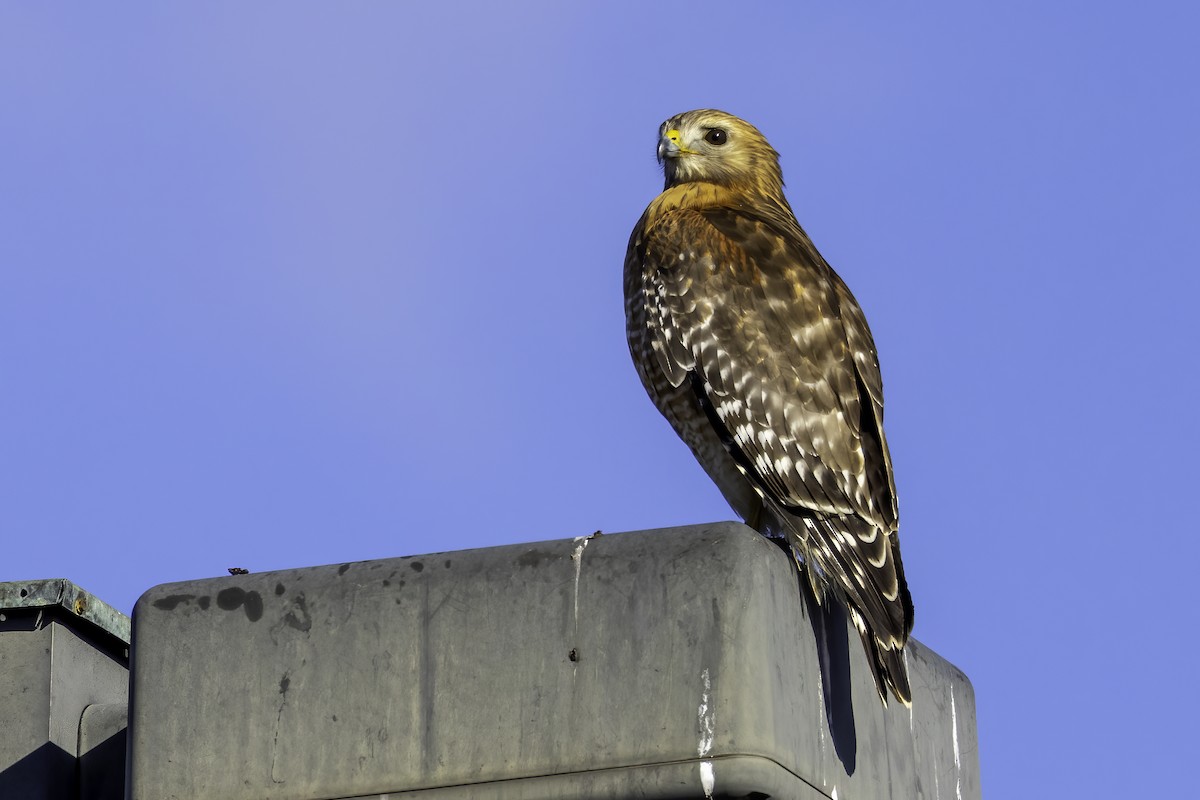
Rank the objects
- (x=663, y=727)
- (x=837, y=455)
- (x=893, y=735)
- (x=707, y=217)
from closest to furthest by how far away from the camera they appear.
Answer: (x=663, y=727), (x=893, y=735), (x=837, y=455), (x=707, y=217)

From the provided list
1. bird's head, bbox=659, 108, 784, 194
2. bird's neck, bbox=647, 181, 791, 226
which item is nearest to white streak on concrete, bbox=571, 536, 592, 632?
bird's neck, bbox=647, 181, 791, 226

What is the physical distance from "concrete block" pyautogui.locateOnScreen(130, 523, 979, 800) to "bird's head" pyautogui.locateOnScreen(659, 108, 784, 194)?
325 centimetres

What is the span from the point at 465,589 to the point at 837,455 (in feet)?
6.32

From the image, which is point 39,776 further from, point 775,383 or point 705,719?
point 775,383

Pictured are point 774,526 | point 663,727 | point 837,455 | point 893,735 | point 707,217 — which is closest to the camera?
Answer: point 663,727

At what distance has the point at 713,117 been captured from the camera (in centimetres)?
754

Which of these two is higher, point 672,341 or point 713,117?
point 713,117

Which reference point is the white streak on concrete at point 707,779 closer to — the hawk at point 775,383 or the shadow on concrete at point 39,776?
the hawk at point 775,383

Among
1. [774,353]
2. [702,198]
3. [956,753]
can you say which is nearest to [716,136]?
[702,198]

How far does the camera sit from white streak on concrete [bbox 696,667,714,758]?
3936mm

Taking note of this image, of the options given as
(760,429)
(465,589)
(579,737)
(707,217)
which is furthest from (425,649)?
(707,217)

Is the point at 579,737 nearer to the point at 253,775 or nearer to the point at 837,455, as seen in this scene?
the point at 253,775

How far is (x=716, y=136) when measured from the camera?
746 cm

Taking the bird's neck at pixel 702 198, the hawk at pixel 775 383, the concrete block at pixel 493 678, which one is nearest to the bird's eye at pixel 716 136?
the bird's neck at pixel 702 198
